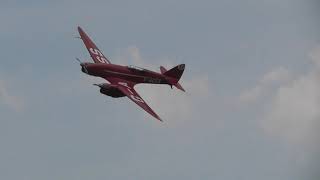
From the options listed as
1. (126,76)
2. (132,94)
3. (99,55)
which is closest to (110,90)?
(132,94)

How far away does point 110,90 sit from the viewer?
301 ft

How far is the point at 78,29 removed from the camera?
110 m

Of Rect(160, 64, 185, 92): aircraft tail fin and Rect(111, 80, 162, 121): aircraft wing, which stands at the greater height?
Rect(160, 64, 185, 92): aircraft tail fin

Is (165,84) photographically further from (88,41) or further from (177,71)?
(88,41)

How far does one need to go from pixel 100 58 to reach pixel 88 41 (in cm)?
554

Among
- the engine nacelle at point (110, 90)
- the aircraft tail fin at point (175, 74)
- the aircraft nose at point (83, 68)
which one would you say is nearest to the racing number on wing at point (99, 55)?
the aircraft nose at point (83, 68)

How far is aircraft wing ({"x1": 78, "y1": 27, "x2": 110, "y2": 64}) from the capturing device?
104 metres

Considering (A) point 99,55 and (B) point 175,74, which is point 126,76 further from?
(A) point 99,55

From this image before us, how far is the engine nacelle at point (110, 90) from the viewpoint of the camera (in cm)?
9144

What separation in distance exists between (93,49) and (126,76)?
12418mm

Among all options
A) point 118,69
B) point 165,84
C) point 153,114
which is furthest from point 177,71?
point 153,114

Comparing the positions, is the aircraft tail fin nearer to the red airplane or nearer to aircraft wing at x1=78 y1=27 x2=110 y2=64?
the red airplane

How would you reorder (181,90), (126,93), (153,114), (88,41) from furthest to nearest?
(88,41)
(181,90)
(126,93)
(153,114)

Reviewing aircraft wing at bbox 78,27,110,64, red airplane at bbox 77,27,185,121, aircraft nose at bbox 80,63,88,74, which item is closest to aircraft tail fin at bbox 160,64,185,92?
red airplane at bbox 77,27,185,121
